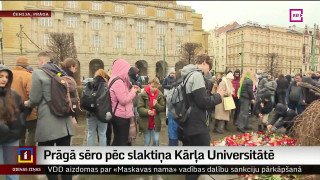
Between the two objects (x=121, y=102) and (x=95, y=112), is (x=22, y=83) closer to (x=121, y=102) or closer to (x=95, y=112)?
(x=95, y=112)

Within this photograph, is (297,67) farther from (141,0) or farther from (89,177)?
(89,177)

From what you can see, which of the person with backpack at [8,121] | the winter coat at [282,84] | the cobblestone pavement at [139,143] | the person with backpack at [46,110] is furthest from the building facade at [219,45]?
the winter coat at [282,84]

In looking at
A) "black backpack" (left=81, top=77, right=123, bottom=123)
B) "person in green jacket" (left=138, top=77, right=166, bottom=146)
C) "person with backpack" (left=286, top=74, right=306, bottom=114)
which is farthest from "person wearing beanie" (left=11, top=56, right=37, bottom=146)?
"person with backpack" (left=286, top=74, right=306, bottom=114)

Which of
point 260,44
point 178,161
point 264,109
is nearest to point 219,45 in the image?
point 260,44

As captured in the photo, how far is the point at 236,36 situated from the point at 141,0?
15.5 ft

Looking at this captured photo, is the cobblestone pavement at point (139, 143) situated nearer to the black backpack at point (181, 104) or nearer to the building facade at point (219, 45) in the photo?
the black backpack at point (181, 104)

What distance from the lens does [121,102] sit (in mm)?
3561

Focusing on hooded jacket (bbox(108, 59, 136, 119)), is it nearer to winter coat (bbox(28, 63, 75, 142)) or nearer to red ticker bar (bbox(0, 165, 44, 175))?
winter coat (bbox(28, 63, 75, 142))

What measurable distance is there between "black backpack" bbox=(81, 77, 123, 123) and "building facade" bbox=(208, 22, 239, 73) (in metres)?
2.08

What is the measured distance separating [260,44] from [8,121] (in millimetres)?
4908

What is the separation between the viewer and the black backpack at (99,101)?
361 cm

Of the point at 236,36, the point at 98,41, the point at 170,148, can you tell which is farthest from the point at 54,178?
the point at 98,41

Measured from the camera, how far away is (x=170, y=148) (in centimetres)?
246

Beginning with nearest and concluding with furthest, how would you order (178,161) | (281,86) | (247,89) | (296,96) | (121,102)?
(178,161)
(121,102)
(247,89)
(296,96)
(281,86)
